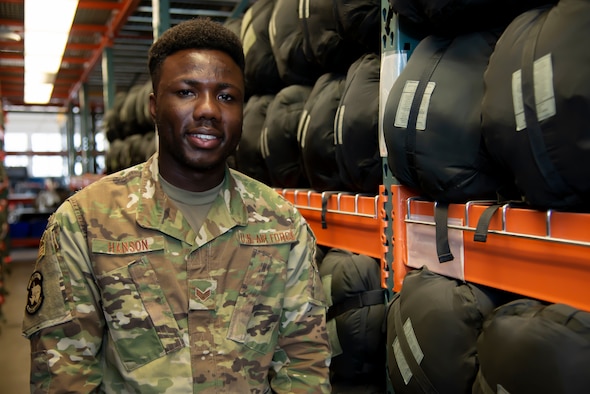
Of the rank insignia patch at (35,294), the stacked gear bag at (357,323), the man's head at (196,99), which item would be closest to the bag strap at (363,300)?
the stacked gear bag at (357,323)

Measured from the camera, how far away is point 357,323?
2211 millimetres

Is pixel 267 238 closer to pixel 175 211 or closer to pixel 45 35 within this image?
pixel 175 211

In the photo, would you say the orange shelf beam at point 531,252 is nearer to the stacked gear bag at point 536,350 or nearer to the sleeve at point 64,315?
the stacked gear bag at point 536,350

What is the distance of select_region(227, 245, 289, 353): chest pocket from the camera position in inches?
60.6

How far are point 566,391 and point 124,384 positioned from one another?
974 mm

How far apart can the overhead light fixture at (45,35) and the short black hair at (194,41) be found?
17.1ft

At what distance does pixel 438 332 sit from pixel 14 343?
506 cm

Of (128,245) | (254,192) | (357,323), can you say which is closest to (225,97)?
(254,192)

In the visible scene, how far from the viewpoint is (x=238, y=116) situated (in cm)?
157

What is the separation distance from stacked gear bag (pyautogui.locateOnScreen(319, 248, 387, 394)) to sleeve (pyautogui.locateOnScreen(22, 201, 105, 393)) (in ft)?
3.32

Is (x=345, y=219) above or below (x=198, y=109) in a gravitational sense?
below

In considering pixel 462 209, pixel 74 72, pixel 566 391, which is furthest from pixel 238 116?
pixel 74 72

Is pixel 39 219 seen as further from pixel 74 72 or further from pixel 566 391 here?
pixel 566 391

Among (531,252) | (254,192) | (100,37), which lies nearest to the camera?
(531,252)
